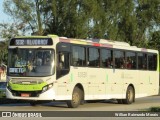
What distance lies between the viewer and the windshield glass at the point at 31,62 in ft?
75.3

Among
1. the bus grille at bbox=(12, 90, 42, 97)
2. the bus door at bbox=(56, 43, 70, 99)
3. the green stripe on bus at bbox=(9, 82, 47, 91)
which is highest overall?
the bus door at bbox=(56, 43, 70, 99)

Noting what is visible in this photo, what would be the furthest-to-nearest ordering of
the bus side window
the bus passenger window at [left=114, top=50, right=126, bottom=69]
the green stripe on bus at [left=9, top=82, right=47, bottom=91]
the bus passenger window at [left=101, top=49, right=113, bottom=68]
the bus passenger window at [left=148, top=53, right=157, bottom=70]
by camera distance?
the bus passenger window at [left=148, top=53, right=157, bottom=70] < the bus passenger window at [left=114, top=50, right=126, bottom=69] < the bus passenger window at [left=101, top=49, right=113, bottom=68] < the bus side window < the green stripe on bus at [left=9, top=82, right=47, bottom=91]

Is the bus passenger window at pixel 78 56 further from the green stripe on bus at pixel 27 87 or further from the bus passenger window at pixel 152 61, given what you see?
the bus passenger window at pixel 152 61

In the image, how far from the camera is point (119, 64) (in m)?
28.4

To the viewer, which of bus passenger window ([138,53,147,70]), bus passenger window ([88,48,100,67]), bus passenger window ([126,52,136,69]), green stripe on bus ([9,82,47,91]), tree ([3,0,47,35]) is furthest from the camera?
tree ([3,0,47,35])

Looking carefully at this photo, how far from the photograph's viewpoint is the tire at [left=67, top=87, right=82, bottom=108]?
79.5 ft

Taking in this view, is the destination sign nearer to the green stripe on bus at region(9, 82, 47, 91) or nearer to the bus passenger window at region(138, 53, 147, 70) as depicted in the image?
the green stripe on bus at region(9, 82, 47, 91)

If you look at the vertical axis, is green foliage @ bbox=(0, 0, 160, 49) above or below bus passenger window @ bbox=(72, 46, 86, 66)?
above

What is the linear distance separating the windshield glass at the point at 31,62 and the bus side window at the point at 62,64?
1.35ft

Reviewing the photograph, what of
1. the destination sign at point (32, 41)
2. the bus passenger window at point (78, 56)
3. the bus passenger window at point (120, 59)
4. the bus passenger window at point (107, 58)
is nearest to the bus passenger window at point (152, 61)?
the bus passenger window at point (120, 59)

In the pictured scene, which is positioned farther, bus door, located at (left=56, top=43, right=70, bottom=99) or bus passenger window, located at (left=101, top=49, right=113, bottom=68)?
bus passenger window, located at (left=101, top=49, right=113, bottom=68)

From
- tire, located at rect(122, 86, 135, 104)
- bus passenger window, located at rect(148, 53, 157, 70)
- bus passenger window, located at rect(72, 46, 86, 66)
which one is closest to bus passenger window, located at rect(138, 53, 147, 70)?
bus passenger window, located at rect(148, 53, 157, 70)

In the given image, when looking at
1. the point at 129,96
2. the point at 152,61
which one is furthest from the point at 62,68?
the point at 152,61

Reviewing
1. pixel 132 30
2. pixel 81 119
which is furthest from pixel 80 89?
pixel 132 30
